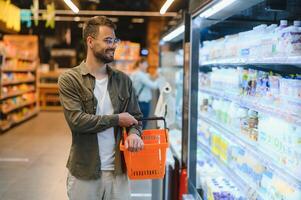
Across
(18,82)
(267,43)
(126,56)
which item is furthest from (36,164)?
(126,56)

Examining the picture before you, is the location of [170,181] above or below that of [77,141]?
below

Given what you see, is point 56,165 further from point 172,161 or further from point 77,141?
point 77,141

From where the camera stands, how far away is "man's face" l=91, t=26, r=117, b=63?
2.71m

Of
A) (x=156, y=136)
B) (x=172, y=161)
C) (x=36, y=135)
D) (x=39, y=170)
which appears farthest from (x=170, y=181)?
(x=36, y=135)

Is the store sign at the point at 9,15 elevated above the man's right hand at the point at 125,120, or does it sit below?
above

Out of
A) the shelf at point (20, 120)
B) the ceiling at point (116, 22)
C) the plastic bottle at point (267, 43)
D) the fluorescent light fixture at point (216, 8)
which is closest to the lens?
the plastic bottle at point (267, 43)

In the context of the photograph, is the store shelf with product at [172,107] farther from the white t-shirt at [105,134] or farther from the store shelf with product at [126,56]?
the store shelf with product at [126,56]

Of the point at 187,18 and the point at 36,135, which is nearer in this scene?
the point at 187,18

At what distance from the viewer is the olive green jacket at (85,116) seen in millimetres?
2645

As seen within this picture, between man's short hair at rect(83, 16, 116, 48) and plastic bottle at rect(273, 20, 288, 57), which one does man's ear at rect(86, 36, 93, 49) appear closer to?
man's short hair at rect(83, 16, 116, 48)

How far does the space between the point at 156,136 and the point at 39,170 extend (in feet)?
14.1

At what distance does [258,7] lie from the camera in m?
3.53

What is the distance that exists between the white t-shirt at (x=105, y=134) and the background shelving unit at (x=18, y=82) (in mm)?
8611

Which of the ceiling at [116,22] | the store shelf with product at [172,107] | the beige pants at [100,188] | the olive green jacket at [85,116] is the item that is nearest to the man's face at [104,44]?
the olive green jacket at [85,116]
